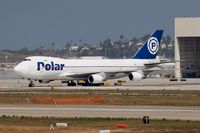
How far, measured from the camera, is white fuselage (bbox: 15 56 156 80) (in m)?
97.3

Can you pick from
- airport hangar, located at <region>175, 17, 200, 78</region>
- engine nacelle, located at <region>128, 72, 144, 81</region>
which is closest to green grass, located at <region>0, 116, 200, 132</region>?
engine nacelle, located at <region>128, 72, 144, 81</region>

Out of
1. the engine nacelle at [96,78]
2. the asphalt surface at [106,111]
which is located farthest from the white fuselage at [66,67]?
the asphalt surface at [106,111]

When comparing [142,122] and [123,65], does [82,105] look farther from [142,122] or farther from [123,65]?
[123,65]

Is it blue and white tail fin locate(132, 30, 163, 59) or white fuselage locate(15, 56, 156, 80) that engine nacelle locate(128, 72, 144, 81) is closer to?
white fuselage locate(15, 56, 156, 80)

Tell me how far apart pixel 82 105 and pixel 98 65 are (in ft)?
145

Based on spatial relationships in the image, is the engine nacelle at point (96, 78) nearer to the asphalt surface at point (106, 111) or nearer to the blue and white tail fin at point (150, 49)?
the blue and white tail fin at point (150, 49)

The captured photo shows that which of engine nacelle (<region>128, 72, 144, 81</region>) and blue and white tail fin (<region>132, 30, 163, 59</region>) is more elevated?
blue and white tail fin (<region>132, 30, 163, 59</region>)

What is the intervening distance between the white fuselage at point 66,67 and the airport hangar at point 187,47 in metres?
24.8

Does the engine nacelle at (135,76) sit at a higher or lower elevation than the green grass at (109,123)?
higher

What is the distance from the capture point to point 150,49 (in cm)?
10912

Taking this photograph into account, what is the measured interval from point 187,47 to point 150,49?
3393 cm

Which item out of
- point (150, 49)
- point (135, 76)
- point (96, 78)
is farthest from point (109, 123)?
point (150, 49)

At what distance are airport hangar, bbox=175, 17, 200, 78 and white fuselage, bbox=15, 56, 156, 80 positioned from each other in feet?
81.3

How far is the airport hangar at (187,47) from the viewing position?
134 meters
